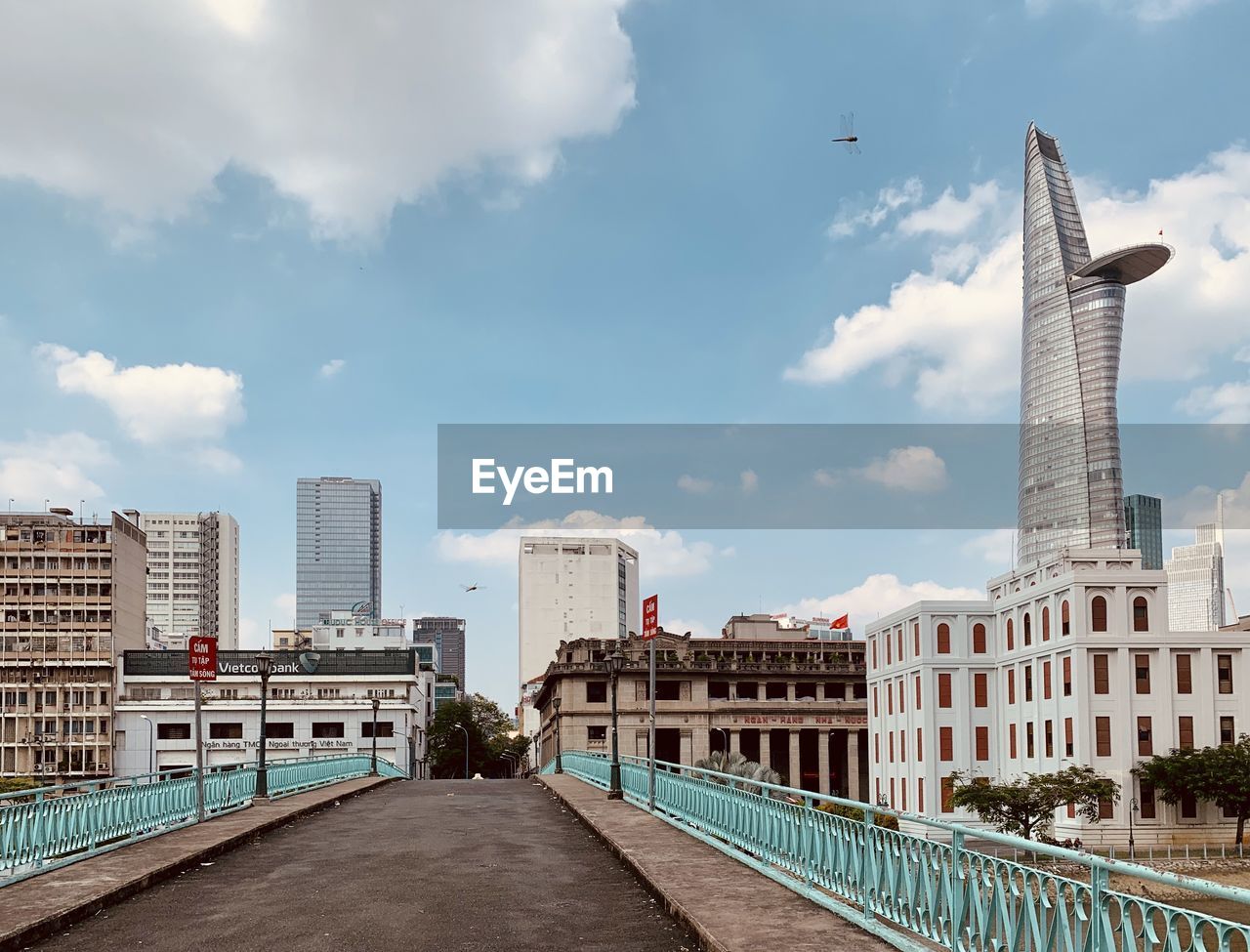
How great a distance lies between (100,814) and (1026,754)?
71861mm

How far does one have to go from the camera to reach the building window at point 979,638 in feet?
282

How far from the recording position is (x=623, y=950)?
1063 cm

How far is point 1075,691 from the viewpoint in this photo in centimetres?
7269

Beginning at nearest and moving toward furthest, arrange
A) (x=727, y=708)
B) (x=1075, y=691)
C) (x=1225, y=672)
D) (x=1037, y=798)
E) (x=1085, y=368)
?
(x=1037, y=798), (x=1075, y=691), (x=1225, y=672), (x=727, y=708), (x=1085, y=368)

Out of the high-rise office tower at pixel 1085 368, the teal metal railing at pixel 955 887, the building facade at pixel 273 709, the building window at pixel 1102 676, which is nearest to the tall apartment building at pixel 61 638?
the building facade at pixel 273 709

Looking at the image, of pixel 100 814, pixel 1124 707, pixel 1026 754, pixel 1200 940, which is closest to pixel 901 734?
pixel 1026 754

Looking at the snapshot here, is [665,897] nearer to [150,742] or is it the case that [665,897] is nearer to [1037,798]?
[1037,798]

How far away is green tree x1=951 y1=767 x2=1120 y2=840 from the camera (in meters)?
69.3

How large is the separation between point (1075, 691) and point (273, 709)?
6400cm

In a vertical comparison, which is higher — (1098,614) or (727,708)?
(1098,614)

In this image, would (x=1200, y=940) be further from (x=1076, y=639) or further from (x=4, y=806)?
(x=1076, y=639)

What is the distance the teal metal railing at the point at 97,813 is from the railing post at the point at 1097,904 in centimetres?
1153

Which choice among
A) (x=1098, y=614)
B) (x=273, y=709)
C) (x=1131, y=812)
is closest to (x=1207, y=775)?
(x=1131, y=812)

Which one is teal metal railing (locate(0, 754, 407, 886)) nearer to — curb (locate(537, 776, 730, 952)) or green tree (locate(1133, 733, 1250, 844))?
curb (locate(537, 776, 730, 952))
